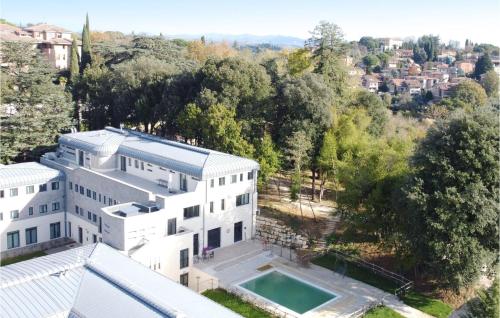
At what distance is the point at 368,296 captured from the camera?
2980 centimetres

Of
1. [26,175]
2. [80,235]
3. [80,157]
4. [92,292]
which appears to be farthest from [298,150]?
[92,292]

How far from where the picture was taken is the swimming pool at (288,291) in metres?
29.0

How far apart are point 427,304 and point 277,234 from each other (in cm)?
1226

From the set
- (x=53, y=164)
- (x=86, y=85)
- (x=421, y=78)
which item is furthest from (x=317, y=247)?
(x=421, y=78)

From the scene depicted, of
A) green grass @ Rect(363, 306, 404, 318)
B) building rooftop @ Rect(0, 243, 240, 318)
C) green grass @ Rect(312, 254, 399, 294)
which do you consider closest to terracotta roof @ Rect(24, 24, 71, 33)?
green grass @ Rect(312, 254, 399, 294)

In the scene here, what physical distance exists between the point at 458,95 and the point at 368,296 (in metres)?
67.0

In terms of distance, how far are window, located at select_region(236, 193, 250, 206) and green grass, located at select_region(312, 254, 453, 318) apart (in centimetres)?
640

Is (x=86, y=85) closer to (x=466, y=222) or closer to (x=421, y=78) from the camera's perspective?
(x=466, y=222)

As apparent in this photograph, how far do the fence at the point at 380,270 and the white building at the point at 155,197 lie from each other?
6410 mm

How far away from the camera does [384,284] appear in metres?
31.4

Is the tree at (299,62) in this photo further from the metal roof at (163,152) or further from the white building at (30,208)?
the white building at (30,208)

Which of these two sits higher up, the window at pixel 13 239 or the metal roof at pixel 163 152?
the metal roof at pixel 163 152

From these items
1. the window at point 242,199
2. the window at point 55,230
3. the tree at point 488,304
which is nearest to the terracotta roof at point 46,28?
the window at point 55,230

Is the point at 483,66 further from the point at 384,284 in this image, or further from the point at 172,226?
the point at 172,226
